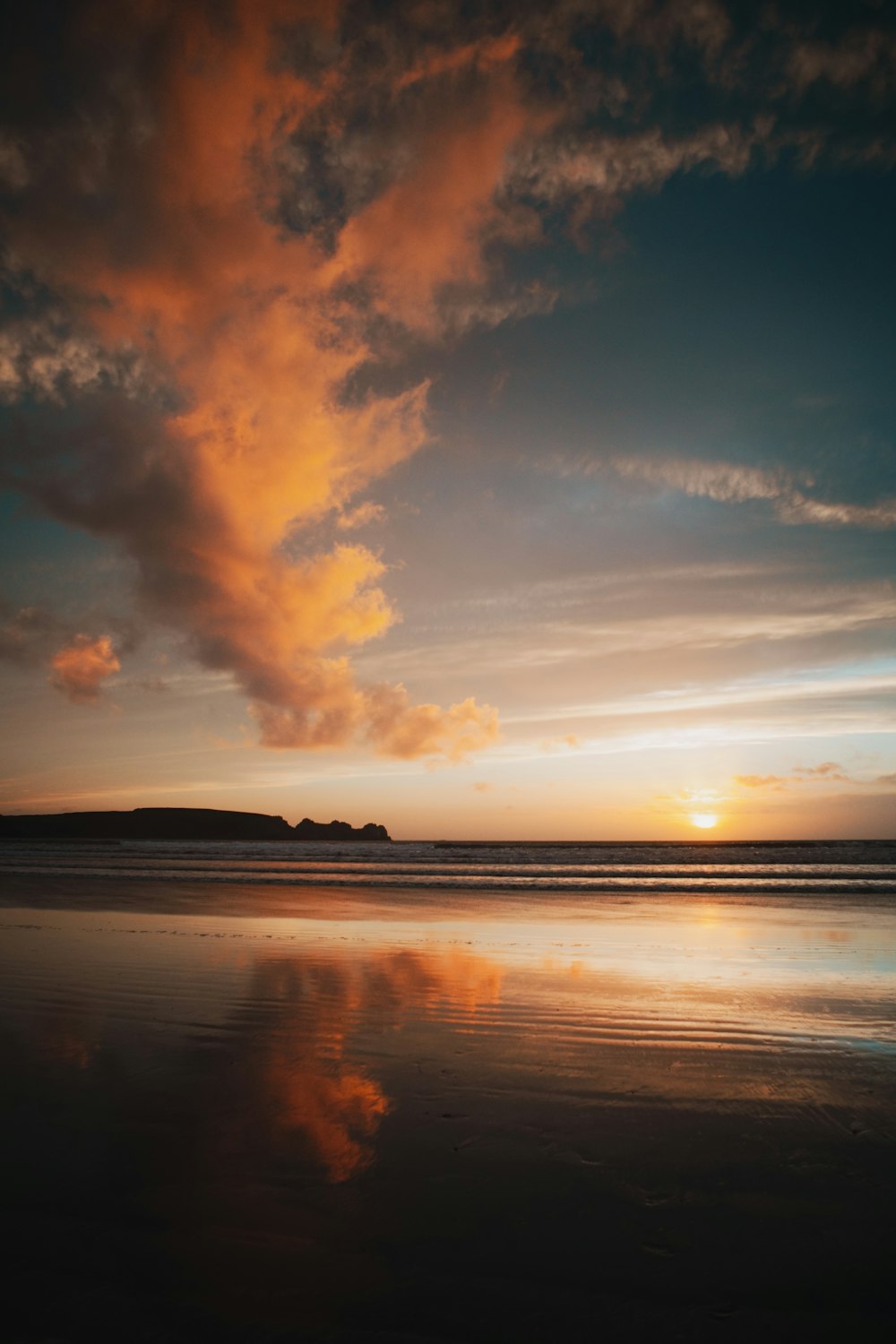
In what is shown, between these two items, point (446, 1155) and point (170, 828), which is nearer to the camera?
point (446, 1155)

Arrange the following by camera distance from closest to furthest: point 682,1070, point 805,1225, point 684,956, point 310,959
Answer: point 805,1225 → point 682,1070 → point 310,959 → point 684,956

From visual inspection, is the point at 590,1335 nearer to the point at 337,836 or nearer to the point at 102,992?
the point at 102,992

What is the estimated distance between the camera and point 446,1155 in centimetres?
436

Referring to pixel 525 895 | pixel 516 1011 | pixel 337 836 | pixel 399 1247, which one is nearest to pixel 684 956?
pixel 516 1011

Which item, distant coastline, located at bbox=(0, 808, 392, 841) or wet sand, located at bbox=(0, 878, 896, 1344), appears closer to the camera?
wet sand, located at bbox=(0, 878, 896, 1344)

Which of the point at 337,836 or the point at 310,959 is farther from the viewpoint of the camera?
the point at 337,836

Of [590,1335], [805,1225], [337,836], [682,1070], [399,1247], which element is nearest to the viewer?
[590,1335]

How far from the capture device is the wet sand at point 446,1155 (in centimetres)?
295

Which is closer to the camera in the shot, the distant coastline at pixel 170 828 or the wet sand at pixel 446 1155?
the wet sand at pixel 446 1155

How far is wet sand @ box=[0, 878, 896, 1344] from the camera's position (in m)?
2.95

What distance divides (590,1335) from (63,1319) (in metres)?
2.20

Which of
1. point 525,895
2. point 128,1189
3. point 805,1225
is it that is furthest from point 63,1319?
point 525,895

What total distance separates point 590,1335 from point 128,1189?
8.89ft

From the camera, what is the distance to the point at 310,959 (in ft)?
37.6
